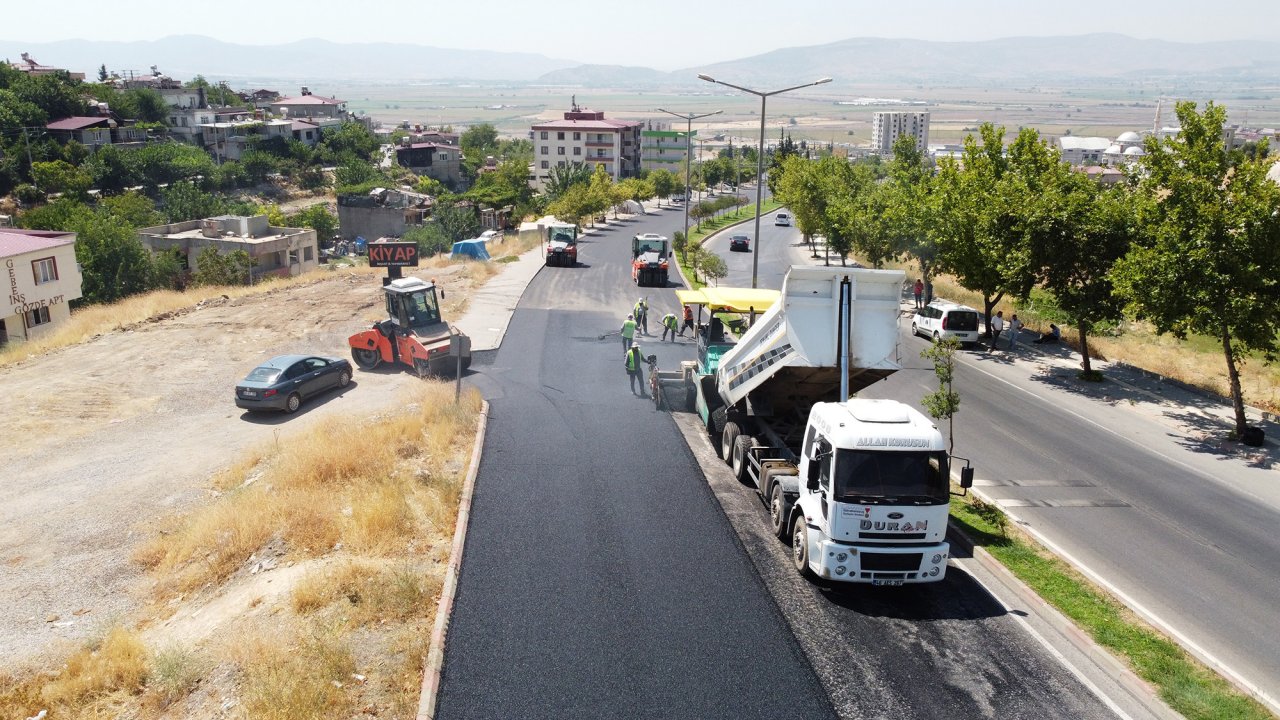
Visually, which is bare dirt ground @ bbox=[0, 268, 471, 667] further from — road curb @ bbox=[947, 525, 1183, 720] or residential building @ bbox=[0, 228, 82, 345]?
road curb @ bbox=[947, 525, 1183, 720]

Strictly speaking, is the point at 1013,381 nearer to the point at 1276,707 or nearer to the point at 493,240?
the point at 1276,707

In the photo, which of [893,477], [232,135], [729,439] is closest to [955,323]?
[729,439]

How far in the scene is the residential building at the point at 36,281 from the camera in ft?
132

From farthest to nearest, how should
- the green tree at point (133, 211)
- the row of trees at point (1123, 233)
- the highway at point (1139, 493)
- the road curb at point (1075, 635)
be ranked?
the green tree at point (133, 211) → the row of trees at point (1123, 233) → the highway at point (1139, 493) → the road curb at point (1075, 635)

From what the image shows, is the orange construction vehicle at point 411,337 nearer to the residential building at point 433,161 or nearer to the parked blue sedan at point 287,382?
the parked blue sedan at point 287,382

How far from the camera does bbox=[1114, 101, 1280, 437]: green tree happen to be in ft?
68.6

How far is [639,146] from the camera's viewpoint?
452 feet

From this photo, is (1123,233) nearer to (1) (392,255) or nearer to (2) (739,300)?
(2) (739,300)

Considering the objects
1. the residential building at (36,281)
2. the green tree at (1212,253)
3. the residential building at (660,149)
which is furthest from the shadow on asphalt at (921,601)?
the residential building at (660,149)

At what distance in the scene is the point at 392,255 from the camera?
35.9 metres

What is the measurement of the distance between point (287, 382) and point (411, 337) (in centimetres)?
418

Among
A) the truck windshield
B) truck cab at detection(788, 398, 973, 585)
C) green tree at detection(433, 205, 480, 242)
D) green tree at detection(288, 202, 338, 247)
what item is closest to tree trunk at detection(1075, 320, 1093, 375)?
truck cab at detection(788, 398, 973, 585)

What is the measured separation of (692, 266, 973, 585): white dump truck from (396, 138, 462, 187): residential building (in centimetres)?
11729

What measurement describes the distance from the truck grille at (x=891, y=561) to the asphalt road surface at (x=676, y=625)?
668 millimetres
